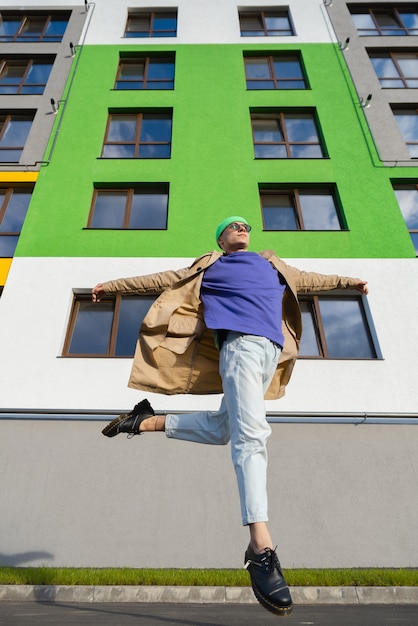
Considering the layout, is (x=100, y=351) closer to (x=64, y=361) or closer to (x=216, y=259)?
(x=64, y=361)

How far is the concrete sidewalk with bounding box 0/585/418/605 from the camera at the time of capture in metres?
4.55

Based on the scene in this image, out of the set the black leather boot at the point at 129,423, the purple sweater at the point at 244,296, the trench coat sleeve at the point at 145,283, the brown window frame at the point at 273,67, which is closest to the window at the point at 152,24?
the brown window frame at the point at 273,67

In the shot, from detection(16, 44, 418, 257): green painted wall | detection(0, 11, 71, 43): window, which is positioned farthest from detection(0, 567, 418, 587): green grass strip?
detection(0, 11, 71, 43): window

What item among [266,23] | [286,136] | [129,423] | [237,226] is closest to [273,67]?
[266,23]

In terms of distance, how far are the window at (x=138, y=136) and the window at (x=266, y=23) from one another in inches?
206

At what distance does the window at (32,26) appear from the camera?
14875 mm

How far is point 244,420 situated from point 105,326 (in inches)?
254

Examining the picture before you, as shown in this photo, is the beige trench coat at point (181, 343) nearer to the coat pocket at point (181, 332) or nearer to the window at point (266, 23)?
the coat pocket at point (181, 332)

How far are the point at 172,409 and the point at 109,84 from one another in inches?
413

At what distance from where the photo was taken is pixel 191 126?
37.3ft

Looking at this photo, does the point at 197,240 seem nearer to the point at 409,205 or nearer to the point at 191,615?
the point at 409,205

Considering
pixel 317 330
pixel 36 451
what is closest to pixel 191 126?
pixel 317 330

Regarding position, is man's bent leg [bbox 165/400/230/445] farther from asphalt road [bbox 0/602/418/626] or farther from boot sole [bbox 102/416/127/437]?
asphalt road [bbox 0/602/418/626]

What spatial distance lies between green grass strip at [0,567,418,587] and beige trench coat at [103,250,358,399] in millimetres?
3072
